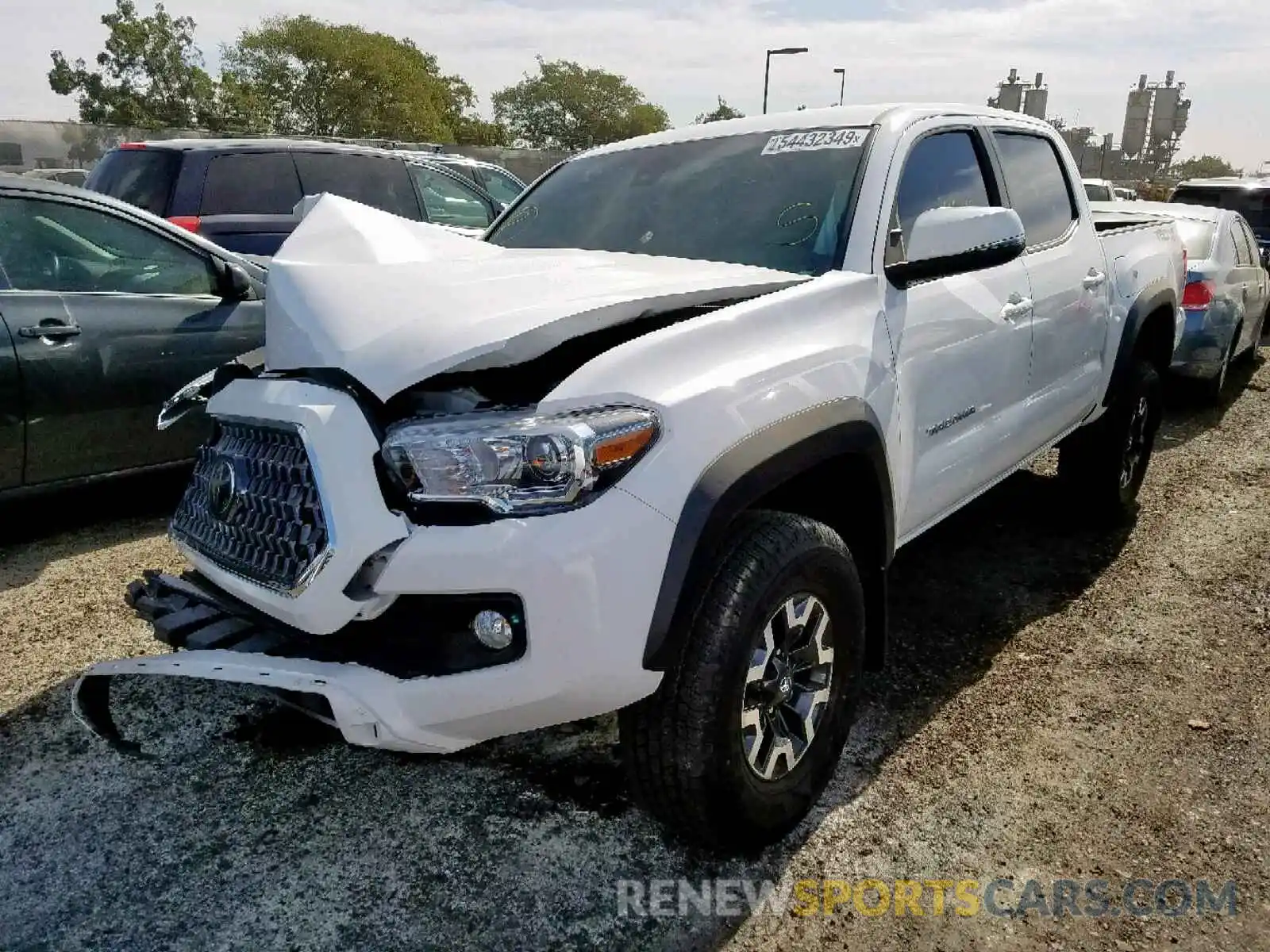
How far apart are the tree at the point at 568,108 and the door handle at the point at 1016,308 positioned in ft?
242

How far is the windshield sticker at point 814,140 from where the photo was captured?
3.11 m

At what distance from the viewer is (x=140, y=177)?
7.29 m

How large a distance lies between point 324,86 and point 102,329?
52.7m

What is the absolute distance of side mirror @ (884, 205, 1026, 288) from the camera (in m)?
2.73

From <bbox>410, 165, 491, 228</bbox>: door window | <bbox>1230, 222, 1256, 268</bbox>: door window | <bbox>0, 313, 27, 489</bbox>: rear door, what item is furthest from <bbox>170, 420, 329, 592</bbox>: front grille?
<bbox>1230, 222, 1256, 268</bbox>: door window

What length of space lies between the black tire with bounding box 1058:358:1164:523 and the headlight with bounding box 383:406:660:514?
3.32 m

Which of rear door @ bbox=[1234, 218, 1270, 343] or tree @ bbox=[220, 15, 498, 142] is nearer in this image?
rear door @ bbox=[1234, 218, 1270, 343]

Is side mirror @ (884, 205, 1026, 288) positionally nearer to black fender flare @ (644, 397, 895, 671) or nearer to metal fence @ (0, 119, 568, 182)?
black fender flare @ (644, 397, 895, 671)

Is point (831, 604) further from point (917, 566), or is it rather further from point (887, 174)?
point (917, 566)

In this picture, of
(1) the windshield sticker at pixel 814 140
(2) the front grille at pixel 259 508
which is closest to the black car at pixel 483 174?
(1) the windshield sticker at pixel 814 140

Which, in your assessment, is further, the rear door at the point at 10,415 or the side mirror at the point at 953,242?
the rear door at the point at 10,415

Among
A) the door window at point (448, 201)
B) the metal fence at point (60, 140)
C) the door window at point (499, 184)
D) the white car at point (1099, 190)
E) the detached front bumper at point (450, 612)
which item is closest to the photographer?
the detached front bumper at point (450, 612)

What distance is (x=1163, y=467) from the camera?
19.8ft

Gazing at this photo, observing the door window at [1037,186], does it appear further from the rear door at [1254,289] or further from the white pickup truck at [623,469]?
the rear door at [1254,289]
